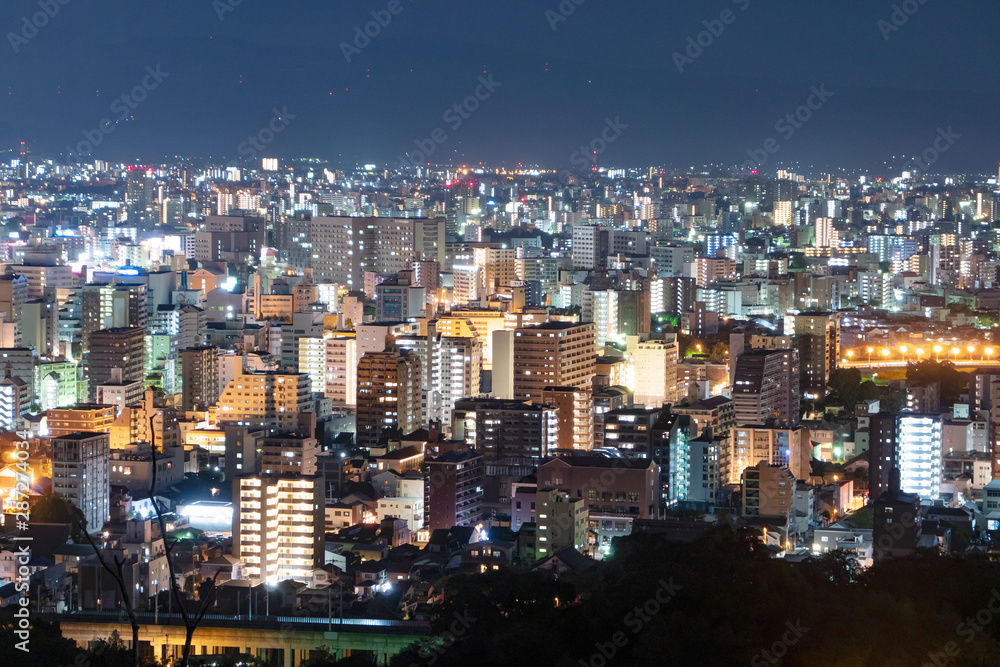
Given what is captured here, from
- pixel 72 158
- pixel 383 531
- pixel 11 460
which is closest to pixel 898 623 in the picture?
pixel 383 531

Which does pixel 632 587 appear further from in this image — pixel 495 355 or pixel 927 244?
pixel 927 244

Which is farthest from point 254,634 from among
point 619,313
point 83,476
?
point 619,313

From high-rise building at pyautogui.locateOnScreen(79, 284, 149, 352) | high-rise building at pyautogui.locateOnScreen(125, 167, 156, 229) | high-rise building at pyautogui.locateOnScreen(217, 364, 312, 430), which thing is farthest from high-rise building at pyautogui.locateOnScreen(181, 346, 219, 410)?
high-rise building at pyautogui.locateOnScreen(125, 167, 156, 229)

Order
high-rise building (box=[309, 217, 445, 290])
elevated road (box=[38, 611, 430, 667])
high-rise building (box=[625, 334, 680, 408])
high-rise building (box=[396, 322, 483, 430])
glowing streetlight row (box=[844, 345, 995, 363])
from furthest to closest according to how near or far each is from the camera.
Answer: high-rise building (box=[309, 217, 445, 290]) → glowing streetlight row (box=[844, 345, 995, 363]) → high-rise building (box=[625, 334, 680, 408]) → high-rise building (box=[396, 322, 483, 430]) → elevated road (box=[38, 611, 430, 667])

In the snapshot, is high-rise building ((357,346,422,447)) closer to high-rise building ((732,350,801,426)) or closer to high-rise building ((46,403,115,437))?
high-rise building ((46,403,115,437))

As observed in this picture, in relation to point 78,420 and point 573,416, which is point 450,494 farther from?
point 78,420

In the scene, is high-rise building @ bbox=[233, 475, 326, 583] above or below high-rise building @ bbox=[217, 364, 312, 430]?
below

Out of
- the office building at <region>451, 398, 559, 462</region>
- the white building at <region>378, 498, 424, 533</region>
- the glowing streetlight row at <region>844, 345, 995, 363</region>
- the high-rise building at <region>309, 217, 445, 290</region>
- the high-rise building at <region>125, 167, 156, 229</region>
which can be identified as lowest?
the white building at <region>378, 498, 424, 533</region>
